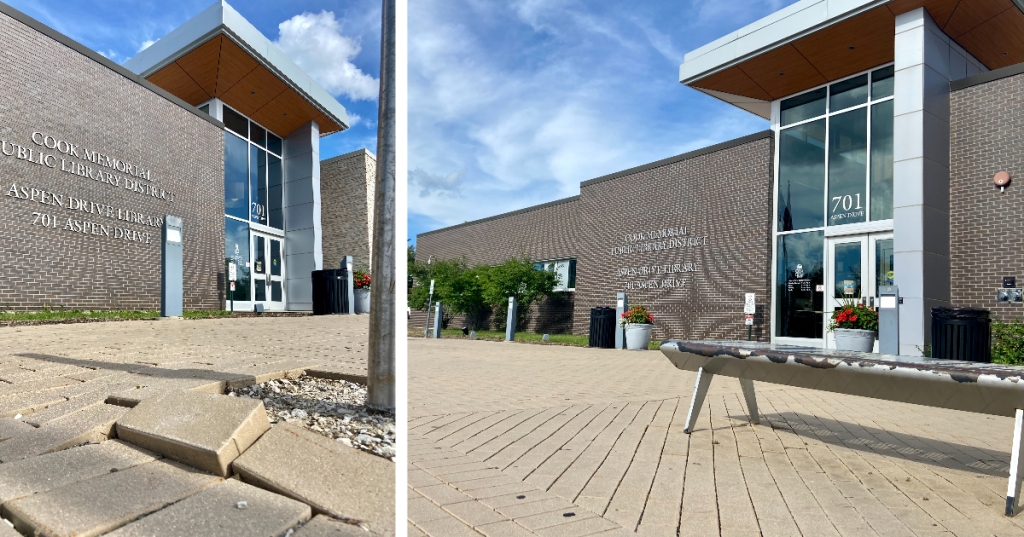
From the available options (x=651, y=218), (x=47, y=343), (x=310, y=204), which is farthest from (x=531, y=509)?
(x=651, y=218)

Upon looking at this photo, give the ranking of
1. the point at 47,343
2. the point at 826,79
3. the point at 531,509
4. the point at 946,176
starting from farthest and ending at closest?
the point at 826,79 → the point at 946,176 → the point at 47,343 → the point at 531,509

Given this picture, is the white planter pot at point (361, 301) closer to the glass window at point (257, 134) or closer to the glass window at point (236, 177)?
the glass window at point (236, 177)

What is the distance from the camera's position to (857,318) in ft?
33.9

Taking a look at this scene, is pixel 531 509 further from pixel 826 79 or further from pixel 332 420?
pixel 826 79

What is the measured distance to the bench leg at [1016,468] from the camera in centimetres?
232

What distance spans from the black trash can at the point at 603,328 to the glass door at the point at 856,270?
4193mm

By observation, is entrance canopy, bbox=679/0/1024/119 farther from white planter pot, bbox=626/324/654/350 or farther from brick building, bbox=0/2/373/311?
brick building, bbox=0/2/373/311

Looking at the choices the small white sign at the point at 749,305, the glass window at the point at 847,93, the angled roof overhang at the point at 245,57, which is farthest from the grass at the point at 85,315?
the glass window at the point at 847,93

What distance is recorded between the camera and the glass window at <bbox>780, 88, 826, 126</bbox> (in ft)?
41.4

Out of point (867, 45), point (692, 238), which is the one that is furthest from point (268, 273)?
point (692, 238)

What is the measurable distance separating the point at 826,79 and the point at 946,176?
314cm

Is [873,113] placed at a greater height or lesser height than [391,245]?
greater

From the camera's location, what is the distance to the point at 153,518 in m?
1.39

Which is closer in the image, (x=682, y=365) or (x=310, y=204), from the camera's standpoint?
(x=682, y=365)
